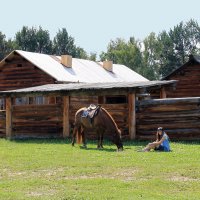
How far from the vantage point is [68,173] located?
12.6 meters

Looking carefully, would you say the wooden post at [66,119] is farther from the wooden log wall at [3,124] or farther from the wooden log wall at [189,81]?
the wooden log wall at [189,81]

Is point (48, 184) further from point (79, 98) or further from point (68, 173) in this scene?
point (79, 98)

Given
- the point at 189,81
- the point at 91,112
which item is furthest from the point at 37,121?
the point at 189,81

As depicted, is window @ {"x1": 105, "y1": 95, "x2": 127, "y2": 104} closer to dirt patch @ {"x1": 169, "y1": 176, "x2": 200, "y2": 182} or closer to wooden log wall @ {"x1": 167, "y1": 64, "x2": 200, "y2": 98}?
wooden log wall @ {"x1": 167, "y1": 64, "x2": 200, "y2": 98}

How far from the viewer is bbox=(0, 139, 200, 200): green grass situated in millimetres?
10070

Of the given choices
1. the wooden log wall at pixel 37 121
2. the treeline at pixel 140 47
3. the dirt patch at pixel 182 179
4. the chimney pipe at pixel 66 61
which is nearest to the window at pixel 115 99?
the wooden log wall at pixel 37 121

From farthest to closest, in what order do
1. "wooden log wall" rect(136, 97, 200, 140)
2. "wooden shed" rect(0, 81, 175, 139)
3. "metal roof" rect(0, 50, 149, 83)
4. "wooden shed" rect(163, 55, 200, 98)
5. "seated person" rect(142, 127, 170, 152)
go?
1. "metal roof" rect(0, 50, 149, 83)
2. "wooden shed" rect(163, 55, 200, 98)
3. "wooden shed" rect(0, 81, 175, 139)
4. "wooden log wall" rect(136, 97, 200, 140)
5. "seated person" rect(142, 127, 170, 152)

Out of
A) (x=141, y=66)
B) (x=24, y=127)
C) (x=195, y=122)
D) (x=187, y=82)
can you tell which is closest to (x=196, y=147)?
(x=195, y=122)

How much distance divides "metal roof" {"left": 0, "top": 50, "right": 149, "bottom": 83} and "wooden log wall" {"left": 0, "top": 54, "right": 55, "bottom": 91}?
1.64ft

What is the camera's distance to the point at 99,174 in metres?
12.5

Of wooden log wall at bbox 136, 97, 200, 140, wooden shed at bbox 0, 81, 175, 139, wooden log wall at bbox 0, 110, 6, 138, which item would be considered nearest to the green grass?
wooden log wall at bbox 136, 97, 200, 140

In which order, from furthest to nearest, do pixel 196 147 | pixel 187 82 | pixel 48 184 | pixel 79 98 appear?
pixel 187 82 → pixel 79 98 → pixel 196 147 → pixel 48 184

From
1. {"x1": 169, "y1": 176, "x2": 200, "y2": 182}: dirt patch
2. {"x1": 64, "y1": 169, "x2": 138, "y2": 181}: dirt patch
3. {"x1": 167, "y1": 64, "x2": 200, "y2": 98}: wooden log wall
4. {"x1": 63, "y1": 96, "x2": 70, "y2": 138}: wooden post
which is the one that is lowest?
{"x1": 64, "y1": 169, "x2": 138, "y2": 181}: dirt patch

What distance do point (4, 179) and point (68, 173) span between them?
1.59 meters
